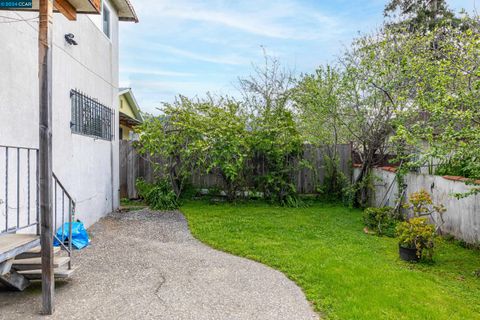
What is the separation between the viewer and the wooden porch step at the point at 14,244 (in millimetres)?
3158

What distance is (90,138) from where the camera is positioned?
7461mm

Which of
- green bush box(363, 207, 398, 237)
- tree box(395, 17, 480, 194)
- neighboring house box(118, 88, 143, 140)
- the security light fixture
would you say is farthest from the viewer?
neighboring house box(118, 88, 143, 140)

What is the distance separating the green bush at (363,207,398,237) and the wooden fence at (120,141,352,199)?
350cm

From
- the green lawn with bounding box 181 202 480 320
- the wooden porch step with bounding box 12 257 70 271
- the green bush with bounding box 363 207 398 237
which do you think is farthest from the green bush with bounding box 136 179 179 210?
the wooden porch step with bounding box 12 257 70 271

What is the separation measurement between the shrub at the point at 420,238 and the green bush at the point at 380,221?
159 cm

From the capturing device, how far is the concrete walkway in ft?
11.3

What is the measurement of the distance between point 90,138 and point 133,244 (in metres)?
2.70

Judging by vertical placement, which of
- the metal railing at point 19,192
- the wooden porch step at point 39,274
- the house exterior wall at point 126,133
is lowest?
the wooden porch step at point 39,274

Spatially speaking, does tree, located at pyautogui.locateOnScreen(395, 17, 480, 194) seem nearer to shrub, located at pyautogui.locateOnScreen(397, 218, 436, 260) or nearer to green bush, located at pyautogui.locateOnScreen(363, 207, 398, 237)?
shrub, located at pyautogui.locateOnScreen(397, 218, 436, 260)

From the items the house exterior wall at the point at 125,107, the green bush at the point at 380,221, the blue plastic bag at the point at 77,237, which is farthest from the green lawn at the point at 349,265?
the house exterior wall at the point at 125,107

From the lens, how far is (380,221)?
→ 23.2 feet

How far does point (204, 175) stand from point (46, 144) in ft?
23.7

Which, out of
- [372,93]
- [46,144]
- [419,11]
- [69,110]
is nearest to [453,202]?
[372,93]

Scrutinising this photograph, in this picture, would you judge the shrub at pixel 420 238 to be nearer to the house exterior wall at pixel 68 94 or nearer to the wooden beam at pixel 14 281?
the wooden beam at pixel 14 281
